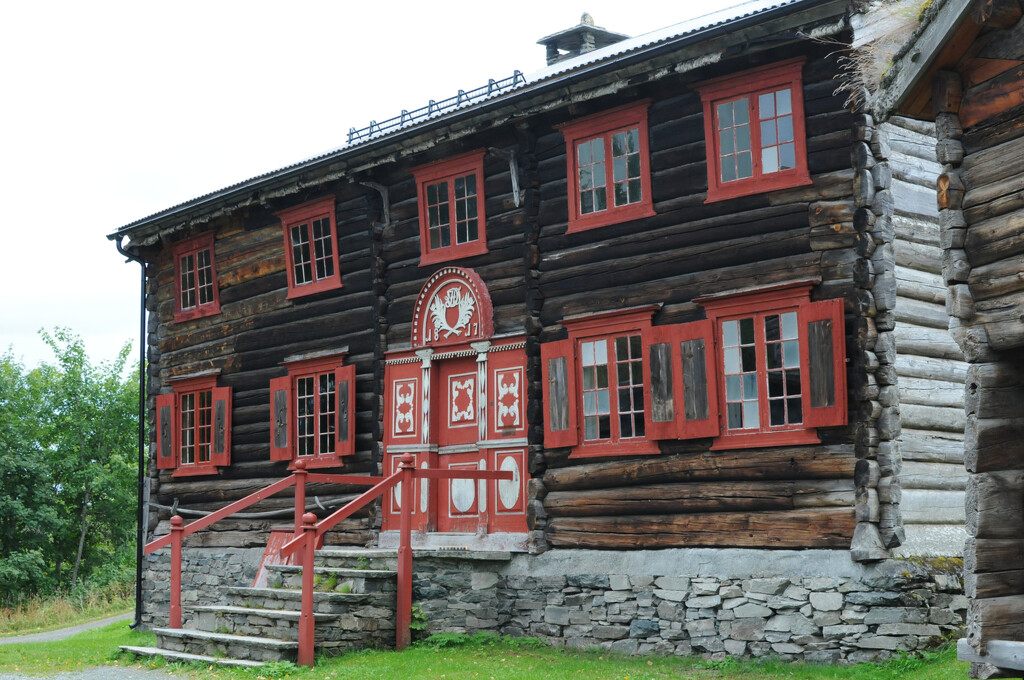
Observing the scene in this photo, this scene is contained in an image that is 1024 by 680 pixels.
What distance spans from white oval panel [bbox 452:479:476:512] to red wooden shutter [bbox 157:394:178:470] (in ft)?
23.3

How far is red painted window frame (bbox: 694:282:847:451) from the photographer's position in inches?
439

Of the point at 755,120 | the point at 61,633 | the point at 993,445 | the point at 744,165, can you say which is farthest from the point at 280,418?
the point at 993,445

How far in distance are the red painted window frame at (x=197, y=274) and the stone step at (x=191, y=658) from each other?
23.4 feet

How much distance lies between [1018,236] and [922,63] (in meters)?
1.39

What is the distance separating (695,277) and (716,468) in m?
2.19

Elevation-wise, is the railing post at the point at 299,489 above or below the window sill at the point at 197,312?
below

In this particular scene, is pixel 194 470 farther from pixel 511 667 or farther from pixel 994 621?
pixel 994 621

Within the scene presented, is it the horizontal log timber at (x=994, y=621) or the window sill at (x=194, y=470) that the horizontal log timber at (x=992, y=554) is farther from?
the window sill at (x=194, y=470)

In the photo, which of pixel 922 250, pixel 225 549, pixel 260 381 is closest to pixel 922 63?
pixel 922 250

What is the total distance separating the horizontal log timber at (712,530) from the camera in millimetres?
11195

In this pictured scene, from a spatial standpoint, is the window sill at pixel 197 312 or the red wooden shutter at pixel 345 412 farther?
the window sill at pixel 197 312

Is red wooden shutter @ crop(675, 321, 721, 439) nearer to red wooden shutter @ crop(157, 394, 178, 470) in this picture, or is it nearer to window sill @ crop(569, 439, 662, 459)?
window sill @ crop(569, 439, 662, 459)

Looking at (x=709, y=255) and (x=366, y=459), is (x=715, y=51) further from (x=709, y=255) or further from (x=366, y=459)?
(x=366, y=459)

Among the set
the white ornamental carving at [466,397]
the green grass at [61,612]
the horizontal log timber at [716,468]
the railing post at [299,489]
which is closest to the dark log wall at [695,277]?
the horizontal log timber at [716,468]
